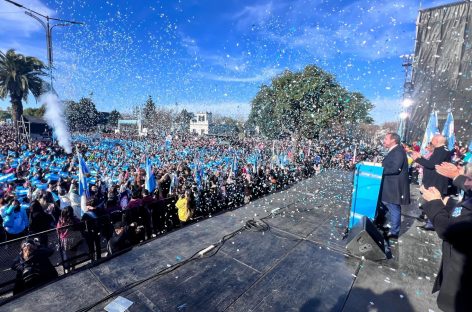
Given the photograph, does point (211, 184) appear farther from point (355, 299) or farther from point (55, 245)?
point (355, 299)

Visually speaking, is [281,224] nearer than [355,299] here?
No

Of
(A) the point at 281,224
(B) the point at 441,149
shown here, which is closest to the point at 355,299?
(A) the point at 281,224

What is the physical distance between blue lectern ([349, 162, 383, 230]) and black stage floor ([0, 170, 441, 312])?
66cm

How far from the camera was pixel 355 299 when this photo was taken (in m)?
2.63

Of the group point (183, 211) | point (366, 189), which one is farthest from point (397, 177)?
point (183, 211)

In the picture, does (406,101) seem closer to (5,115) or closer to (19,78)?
(19,78)

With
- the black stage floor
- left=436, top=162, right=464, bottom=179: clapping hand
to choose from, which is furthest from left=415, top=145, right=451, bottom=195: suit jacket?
left=436, top=162, right=464, bottom=179: clapping hand

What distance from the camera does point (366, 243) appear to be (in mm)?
3334

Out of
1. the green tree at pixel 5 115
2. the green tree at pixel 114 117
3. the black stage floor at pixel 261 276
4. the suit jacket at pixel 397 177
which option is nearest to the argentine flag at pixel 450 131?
the black stage floor at pixel 261 276

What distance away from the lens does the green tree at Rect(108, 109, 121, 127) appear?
7156 centimetres

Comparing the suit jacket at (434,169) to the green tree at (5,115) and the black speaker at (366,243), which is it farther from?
the green tree at (5,115)

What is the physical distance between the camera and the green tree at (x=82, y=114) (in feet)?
184

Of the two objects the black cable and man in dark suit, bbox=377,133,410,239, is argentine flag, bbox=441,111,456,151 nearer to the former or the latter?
man in dark suit, bbox=377,133,410,239

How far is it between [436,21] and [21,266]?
67.2 ft
